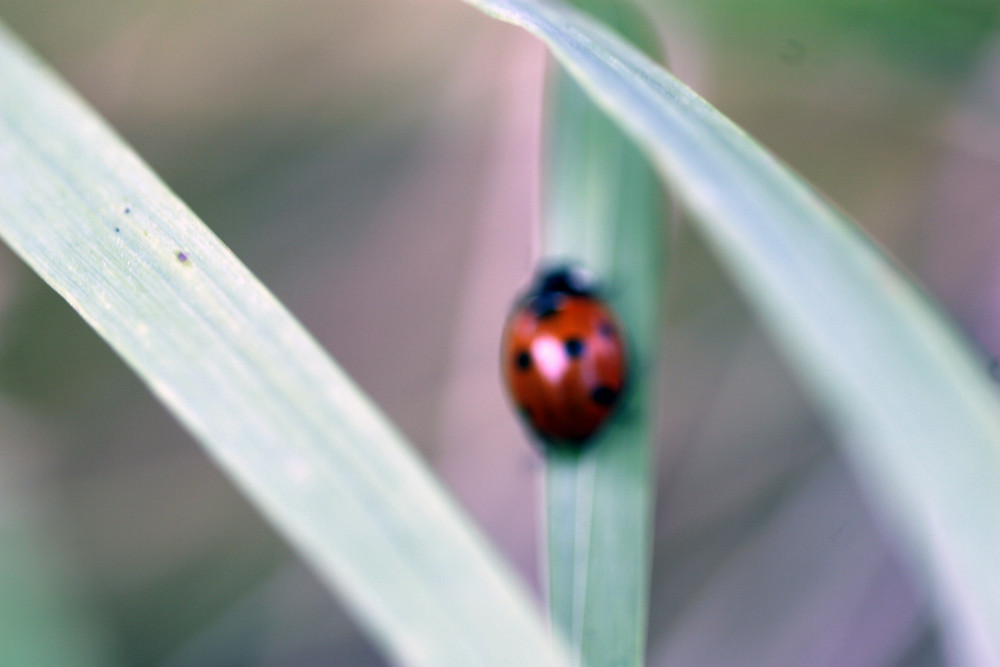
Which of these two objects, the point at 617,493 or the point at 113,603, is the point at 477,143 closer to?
the point at 617,493

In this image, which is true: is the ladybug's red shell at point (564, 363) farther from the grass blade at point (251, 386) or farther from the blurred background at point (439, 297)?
the grass blade at point (251, 386)

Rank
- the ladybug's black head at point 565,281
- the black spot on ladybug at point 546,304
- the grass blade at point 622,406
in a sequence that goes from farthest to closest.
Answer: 1. the black spot on ladybug at point 546,304
2. the ladybug's black head at point 565,281
3. the grass blade at point 622,406

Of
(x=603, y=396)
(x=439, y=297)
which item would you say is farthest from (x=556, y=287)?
(x=439, y=297)

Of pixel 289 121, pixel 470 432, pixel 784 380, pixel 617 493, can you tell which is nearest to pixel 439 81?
pixel 289 121

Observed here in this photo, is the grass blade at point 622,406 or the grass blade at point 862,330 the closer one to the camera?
the grass blade at point 862,330

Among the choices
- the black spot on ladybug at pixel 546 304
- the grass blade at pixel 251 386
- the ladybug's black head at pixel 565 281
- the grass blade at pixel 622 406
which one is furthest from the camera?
the black spot on ladybug at pixel 546 304

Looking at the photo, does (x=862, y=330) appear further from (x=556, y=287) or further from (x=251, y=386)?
(x=556, y=287)

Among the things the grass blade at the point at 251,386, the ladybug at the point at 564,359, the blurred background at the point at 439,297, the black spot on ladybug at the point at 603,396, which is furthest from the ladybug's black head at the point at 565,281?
the grass blade at the point at 251,386
